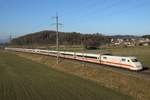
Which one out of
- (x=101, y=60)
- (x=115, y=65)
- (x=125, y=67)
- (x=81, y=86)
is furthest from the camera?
(x=101, y=60)

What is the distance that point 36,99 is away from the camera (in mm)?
26688

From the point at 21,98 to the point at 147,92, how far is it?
42.6 ft

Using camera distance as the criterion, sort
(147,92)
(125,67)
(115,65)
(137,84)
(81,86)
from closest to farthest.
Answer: (147,92) < (137,84) < (81,86) < (125,67) < (115,65)

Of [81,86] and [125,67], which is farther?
[125,67]

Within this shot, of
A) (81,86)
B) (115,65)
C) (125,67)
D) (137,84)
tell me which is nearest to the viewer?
(137,84)

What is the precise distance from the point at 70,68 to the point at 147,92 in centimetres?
2834

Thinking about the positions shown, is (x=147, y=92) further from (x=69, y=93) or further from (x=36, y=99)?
(x=36, y=99)

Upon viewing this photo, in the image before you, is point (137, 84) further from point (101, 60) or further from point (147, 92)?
point (101, 60)

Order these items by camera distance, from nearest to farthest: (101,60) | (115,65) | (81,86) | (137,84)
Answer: (137,84)
(81,86)
(115,65)
(101,60)

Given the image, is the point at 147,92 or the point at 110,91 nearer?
the point at 147,92

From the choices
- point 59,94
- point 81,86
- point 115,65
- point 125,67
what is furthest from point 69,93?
point 115,65

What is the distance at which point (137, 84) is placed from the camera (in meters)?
29.3

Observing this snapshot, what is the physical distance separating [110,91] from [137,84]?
10.5 ft

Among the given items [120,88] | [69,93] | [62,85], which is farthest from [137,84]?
[62,85]
